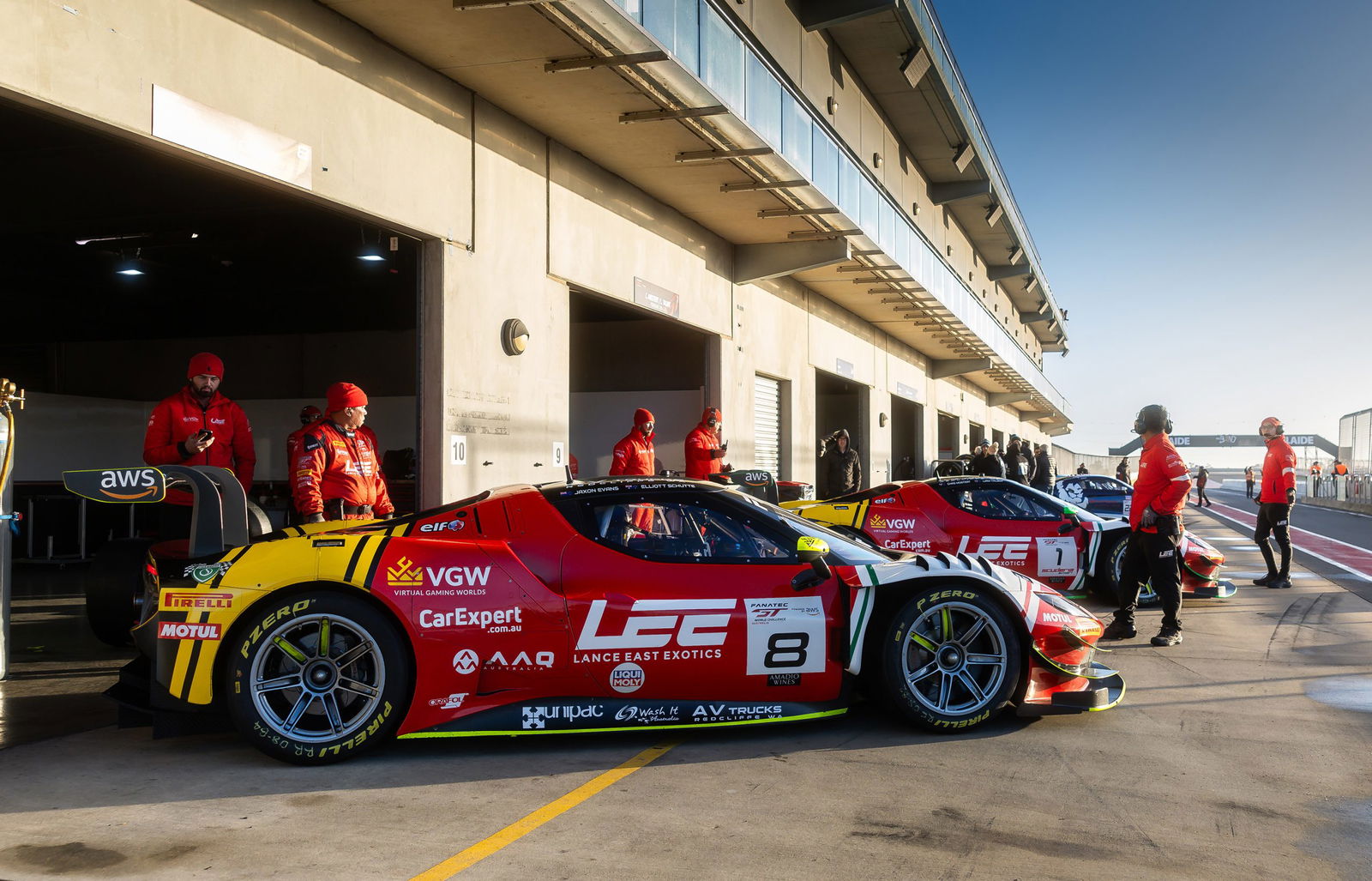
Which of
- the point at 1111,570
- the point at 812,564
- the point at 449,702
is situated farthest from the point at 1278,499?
the point at 449,702

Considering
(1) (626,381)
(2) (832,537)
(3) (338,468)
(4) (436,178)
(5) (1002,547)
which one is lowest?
(5) (1002,547)

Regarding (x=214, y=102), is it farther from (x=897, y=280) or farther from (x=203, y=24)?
(x=897, y=280)

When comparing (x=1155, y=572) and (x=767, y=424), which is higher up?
(x=767, y=424)

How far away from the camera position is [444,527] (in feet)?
16.1

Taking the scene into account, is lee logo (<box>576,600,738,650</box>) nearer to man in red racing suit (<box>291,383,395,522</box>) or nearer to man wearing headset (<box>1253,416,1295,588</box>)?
man in red racing suit (<box>291,383,395,522</box>)

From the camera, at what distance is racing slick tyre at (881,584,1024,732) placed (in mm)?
4984

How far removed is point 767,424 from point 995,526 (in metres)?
8.24

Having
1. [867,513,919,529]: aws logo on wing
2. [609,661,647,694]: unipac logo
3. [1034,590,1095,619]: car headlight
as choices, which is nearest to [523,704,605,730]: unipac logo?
[609,661,647,694]: unipac logo

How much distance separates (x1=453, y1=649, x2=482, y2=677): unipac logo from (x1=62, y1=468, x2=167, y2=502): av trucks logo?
1.57m

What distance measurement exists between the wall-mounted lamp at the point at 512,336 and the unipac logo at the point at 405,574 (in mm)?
5086

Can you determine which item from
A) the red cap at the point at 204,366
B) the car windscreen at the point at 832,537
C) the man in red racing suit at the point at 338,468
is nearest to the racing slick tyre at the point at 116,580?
the man in red racing suit at the point at 338,468

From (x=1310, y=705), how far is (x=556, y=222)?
760cm

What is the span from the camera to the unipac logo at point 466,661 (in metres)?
4.60

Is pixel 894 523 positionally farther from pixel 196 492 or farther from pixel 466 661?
pixel 196 492
